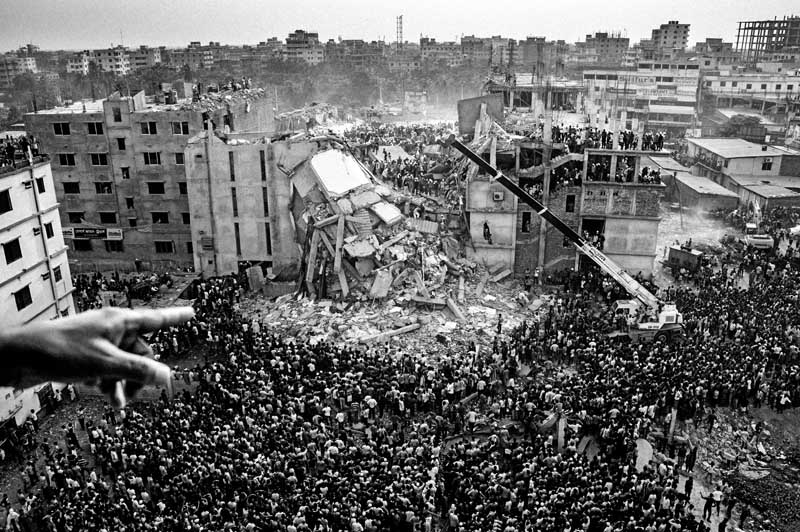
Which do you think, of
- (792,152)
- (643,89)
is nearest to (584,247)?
(792,152)

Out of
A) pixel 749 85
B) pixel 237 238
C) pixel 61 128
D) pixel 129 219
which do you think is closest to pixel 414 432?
pixel 237 238

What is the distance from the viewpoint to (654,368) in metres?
24.8

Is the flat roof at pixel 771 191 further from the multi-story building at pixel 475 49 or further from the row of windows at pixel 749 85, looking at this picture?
the multi-story building at pixel 475 49

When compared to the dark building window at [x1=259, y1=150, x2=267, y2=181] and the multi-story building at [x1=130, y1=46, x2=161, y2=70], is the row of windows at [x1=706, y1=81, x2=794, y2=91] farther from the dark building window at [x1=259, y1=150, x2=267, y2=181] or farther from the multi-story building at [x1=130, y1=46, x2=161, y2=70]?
the multi-story building at [x1=130, y1=46, x2=161, y2=70]

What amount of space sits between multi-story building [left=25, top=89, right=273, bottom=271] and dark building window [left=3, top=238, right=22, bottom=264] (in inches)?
610

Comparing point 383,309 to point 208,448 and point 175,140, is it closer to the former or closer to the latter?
point 208,448

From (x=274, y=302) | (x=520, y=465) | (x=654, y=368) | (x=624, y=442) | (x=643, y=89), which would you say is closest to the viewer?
(x=520, y=465)

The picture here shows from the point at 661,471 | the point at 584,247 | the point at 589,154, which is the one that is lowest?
the point at 661,471

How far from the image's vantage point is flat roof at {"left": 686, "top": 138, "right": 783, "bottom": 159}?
53.8 meters

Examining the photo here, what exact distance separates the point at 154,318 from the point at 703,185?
179 ft

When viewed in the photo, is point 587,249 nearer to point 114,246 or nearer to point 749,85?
point 114,246

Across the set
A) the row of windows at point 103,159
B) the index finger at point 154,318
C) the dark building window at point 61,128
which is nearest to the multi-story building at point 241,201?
the row of windows at point 103,159

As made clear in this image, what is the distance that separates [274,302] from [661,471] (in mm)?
21222

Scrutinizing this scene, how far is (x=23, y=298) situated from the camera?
84.6ft
